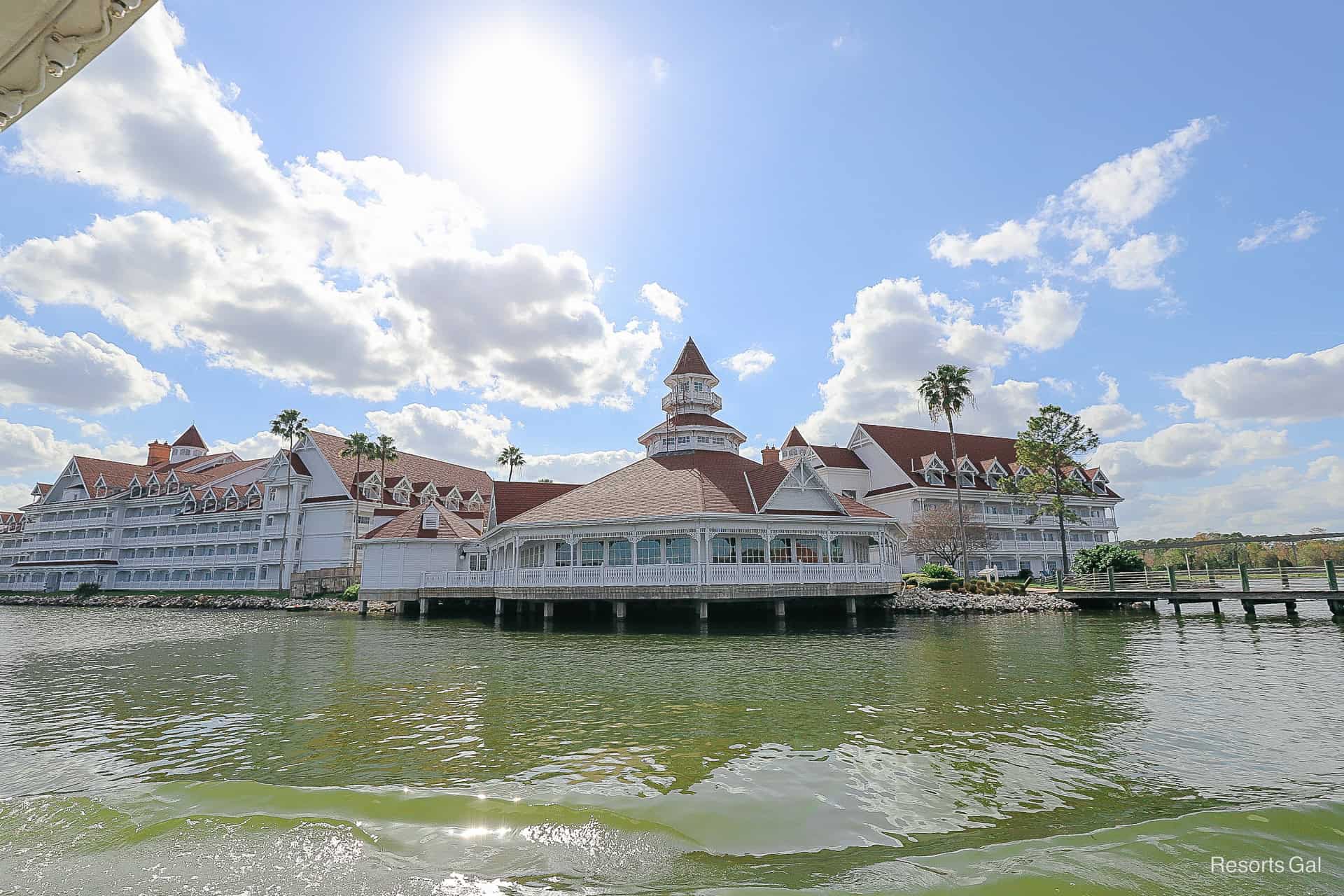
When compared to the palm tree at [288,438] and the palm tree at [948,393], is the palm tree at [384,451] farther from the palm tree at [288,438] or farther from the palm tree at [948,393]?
the palm tree at [948,393]

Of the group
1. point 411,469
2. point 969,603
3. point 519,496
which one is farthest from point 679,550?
point 411,469

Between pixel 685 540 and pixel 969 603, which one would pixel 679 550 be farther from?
pixel 969 603

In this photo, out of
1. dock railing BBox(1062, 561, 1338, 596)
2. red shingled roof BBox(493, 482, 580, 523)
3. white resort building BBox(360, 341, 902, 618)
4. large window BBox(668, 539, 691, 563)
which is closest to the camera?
white resort building BBox(360, 341, 902, 618)

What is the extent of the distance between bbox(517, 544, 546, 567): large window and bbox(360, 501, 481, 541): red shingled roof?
7.14 metres

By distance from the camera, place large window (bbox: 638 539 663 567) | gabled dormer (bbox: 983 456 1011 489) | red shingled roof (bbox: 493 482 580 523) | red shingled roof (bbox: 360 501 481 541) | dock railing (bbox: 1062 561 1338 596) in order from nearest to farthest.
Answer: large window (bbox: 638 539 663 567) → dock railing (bbox: 1062 561 1338 596) → red shingled roof (bbox: 493 482 580 523) → red shingled roof (bbox: 360 501 481 541) → gabled dormer (bbox: 983 456 1011 489)

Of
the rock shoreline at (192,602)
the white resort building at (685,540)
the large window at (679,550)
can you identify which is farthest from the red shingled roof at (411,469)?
the large window at (679,550)

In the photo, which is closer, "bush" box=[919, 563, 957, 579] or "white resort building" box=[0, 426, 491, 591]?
"bush" box=[919, 563, 957, 579]

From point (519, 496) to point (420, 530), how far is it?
8.45 m

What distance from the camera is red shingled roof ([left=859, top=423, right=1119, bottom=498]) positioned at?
204 ft

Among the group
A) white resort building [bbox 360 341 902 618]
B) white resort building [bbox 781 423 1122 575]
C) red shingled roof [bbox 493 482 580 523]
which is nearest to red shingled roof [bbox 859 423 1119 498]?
white resort building [bbox 781 423 1122 575]

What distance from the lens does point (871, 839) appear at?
6.15m

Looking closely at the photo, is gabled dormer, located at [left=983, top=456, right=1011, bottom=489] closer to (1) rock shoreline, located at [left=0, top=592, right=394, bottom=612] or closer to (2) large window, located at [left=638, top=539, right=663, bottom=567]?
(2) large window, located at [left=638, top=539, right=663, bottom=567]

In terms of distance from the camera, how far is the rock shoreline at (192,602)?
50.6 meters

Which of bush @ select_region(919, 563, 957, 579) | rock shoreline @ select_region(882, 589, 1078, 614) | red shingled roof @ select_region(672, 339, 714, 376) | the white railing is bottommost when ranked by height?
rock shoreline @ select_region(882, 589, 1078, 614)
